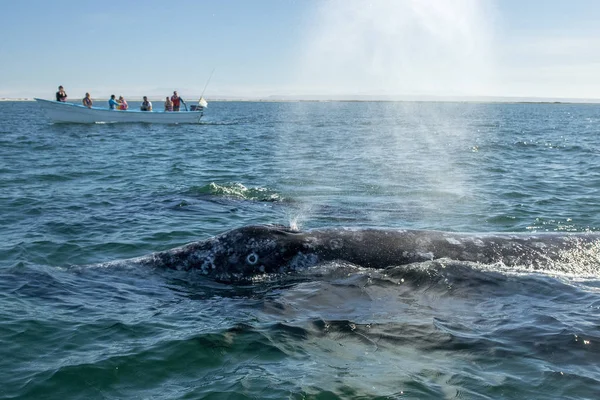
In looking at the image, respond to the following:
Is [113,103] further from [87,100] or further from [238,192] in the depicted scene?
[238,192]

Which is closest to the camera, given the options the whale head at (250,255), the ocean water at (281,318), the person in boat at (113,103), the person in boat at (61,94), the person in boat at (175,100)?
the ocean water at (281,318)

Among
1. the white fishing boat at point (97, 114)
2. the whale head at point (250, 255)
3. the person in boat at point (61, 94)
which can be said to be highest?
the person in boat at point (61, 94)

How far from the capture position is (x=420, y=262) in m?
7.88

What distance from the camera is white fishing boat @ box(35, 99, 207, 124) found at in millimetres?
46281

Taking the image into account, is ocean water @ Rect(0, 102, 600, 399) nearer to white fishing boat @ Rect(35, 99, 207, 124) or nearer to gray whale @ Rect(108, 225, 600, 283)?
gray whale @ Rect(108, 225, 600, 283)

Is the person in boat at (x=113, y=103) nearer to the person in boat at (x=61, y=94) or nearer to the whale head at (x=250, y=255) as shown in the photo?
the person in boat at (x=61, y=94)

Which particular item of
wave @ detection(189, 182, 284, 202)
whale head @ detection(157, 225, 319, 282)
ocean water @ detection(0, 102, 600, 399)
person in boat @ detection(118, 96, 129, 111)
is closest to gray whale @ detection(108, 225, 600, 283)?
whale head @ detection(157, 225, 319, 282)

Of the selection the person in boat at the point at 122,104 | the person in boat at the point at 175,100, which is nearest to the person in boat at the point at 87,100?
the person in boat at the point at 122,104

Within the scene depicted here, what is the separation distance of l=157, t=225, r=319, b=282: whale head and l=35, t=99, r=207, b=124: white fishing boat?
41.8 metres

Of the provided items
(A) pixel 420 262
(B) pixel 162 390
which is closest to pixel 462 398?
(B) pixel 162 390

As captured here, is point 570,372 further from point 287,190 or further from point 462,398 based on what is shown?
point 287,190

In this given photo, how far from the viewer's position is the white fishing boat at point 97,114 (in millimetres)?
46281

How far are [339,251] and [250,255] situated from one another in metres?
1.23

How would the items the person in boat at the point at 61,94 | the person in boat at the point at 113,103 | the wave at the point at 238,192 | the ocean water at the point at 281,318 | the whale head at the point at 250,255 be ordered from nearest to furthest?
the ocean water at the point at 281,318
the whale head at the point at 250,255
the wave at the point at 238,192
the person in boat at the point at 61,94
the person in boat at the point at 113,103
